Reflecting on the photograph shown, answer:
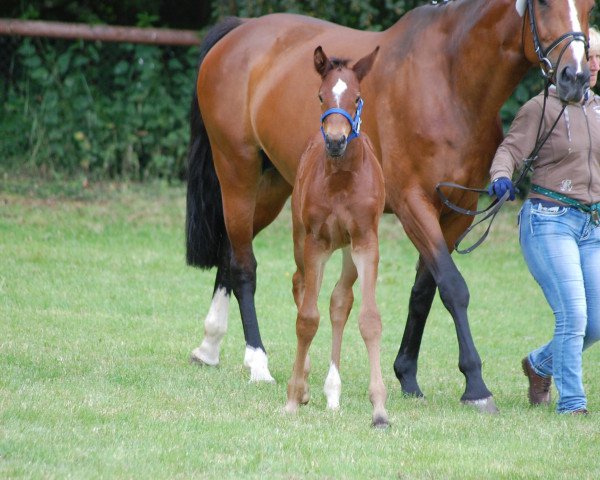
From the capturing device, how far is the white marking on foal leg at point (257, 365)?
6.38 metres

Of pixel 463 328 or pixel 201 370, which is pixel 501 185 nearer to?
pixel 463 328

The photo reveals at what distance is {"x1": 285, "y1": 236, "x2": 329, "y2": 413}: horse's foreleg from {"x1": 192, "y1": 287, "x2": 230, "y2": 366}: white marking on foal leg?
62.6 inches

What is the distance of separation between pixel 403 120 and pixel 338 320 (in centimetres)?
121

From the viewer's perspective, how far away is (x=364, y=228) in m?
5.04

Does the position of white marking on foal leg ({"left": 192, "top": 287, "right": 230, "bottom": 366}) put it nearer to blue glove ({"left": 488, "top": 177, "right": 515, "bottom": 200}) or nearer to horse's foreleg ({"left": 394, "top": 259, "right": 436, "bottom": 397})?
horse's foreleg ({"left": 394, "top": 259, "right": 436, "bottom": 397})

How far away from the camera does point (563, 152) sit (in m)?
5.49

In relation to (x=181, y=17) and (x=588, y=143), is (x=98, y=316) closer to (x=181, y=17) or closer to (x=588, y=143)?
(x=588, y=143)

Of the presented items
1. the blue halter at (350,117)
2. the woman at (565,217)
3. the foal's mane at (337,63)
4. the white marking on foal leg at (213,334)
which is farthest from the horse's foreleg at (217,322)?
the foal's mane at (337,63)

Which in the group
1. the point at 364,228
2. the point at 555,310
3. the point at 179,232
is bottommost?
the point at 179,232

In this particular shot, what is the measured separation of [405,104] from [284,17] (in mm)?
1844

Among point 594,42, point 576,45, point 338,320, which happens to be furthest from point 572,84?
point 338,320

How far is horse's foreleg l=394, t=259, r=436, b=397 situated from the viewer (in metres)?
6.18

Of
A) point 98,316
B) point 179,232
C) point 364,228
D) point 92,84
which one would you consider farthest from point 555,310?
point 92,84

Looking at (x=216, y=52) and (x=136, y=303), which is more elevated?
(x=216, y=52)
